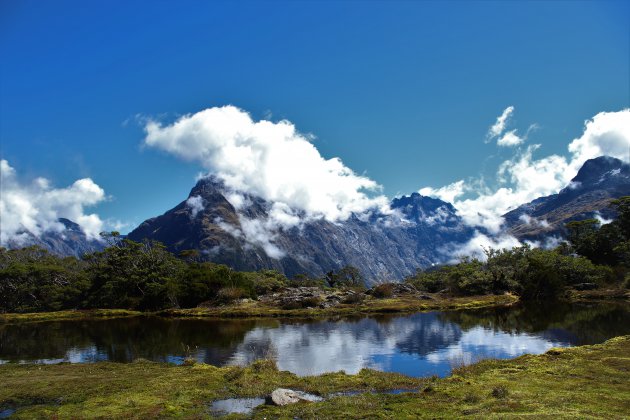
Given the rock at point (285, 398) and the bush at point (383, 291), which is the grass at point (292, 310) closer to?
A: the bush at point (383, 291)

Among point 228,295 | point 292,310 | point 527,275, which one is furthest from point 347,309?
point 527,275

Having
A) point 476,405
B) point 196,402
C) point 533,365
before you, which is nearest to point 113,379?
point 196,402

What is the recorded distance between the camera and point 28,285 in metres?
136

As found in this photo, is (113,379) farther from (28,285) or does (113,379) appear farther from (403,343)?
(28,285)

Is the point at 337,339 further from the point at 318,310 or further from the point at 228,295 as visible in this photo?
the point at 228,295

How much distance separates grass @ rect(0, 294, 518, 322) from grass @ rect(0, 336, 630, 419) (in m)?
66.6

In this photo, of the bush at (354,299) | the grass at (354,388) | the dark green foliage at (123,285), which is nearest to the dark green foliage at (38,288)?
the dark green foliage at (123,285)

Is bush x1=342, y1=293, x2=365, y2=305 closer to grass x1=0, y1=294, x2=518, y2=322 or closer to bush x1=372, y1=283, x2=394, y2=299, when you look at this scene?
grass x1=0, y1=294, x2=518, y2=322

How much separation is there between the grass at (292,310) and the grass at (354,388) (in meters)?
66.6

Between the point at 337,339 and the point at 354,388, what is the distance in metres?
33.3

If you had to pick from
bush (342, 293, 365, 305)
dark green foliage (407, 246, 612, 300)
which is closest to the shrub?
bush (342, 293, 365, 305)

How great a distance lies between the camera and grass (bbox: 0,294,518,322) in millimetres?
107300

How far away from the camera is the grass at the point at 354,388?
24422 millimetres

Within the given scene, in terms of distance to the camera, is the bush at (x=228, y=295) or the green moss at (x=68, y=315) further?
the bush at (x=228, y=295)
